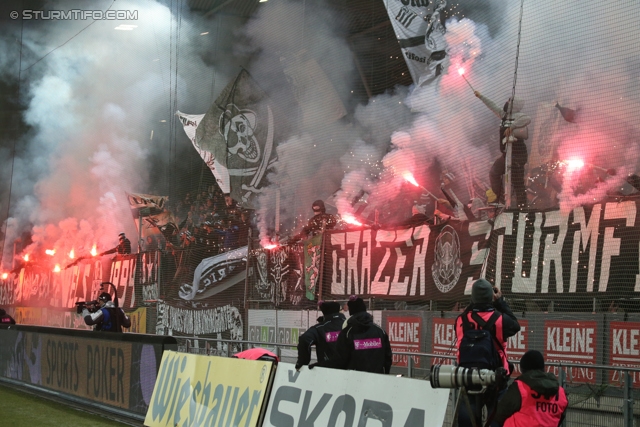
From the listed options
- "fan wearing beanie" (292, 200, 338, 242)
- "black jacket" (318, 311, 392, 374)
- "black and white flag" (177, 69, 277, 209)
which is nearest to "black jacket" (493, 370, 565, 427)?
"black jacket" (318, 311, 392, 374)

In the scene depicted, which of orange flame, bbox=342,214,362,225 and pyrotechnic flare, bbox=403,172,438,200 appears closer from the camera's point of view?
pyrotechnic flare, bbox=403,172,438,200

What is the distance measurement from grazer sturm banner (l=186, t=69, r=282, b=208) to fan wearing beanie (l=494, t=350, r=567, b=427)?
1124 centimetres

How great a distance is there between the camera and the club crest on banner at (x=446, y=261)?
982 centimetres

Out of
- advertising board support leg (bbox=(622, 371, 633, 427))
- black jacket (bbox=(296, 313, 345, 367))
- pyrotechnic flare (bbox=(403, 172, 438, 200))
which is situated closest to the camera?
black jacket (bbox=(296, 313, 345, 367))

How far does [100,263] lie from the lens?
2036 cm

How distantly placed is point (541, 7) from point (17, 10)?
20045 mm

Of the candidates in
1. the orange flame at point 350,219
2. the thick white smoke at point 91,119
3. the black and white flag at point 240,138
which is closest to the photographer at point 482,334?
the orange flame at point 350,219

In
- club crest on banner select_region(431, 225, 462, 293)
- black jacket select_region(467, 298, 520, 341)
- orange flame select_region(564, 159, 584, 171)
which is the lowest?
black jacket select_region(467, 298, 520, 341)

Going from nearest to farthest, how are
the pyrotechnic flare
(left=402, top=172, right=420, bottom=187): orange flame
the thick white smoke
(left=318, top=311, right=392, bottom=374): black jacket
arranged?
(left=318, top=311, right=392, bottom=374): black jacket < the pyrotechnic flare < (left=402, top=172, right=420, bottom=187): orange flame < the thick white smoke

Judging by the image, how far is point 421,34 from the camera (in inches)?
474

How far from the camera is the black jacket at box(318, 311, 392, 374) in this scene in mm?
5680

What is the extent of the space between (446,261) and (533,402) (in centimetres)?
564

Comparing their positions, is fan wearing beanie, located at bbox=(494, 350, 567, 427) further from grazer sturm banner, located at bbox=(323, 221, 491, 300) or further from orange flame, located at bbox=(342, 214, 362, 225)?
orange flame, located at bbox=(342, 214, 362, 225)

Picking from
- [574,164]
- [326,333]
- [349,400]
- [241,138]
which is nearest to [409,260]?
[574,164]
